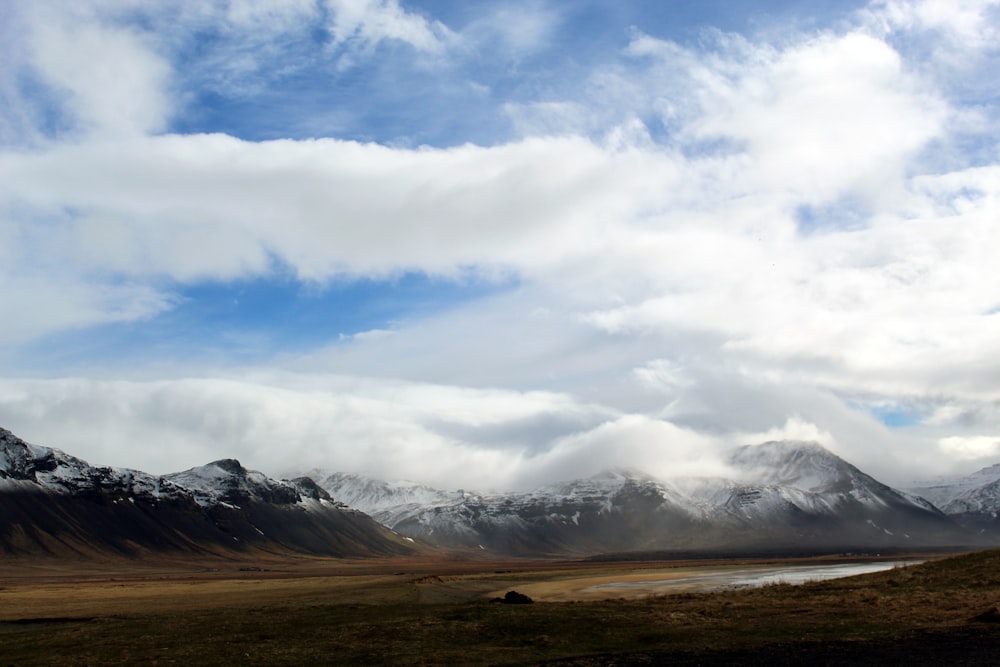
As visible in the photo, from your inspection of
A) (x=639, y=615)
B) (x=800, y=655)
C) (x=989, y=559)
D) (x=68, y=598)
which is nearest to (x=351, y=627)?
(x=639, y=615)

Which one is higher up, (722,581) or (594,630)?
(594,630)

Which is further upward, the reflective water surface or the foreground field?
the foreground field

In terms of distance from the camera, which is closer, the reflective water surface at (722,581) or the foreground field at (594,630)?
the foreground field at (594,630)

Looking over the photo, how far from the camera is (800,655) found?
99.3ft

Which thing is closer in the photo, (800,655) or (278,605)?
(800,655)

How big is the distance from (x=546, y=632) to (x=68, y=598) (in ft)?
256

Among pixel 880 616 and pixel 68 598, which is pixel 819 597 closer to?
pixel 880 616

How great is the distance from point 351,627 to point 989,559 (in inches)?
1734

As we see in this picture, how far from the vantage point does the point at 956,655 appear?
28.3 meters

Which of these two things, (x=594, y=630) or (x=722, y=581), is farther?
(x=722, y=581)

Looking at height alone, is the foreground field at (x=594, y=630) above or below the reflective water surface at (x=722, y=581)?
above

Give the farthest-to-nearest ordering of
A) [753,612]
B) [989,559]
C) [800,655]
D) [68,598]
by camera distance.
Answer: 1. [68,598]
2. [989,559]
3. [753,612]
4. [800,655]

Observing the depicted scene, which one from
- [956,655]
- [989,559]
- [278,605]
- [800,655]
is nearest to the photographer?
[956,655]

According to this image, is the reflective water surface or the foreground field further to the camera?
the reflective water surface
